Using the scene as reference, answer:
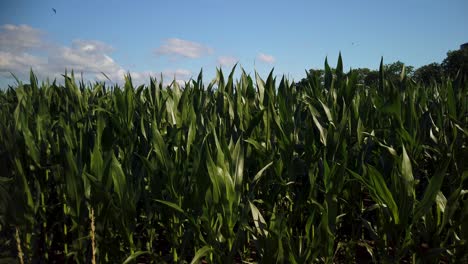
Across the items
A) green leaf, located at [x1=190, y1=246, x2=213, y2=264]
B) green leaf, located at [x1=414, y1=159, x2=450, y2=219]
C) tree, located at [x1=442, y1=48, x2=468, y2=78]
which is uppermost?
tree, located at [x1=442, y1=48, x2=468, y2=78]

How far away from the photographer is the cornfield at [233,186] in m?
1.50

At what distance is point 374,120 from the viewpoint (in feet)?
7.99

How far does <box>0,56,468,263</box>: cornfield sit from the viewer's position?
1500 mm

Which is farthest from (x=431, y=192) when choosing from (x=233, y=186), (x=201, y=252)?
(x=201, y=252)

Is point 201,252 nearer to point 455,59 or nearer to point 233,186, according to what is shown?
point 233,186

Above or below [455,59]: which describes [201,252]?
below

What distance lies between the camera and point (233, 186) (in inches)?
59.3

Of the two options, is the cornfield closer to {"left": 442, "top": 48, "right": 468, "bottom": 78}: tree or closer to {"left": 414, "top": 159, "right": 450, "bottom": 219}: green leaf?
{"left": 414, "top": 159, "right": 450, "bottom": 219}: green leaf

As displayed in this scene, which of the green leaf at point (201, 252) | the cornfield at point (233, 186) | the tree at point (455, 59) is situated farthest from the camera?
the tree at point (455, 59)

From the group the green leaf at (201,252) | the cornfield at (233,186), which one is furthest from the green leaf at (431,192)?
the green leaf at (201,252)

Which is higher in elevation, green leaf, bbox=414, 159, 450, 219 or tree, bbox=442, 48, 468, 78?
tree, bbox=442, 48, 468, 78

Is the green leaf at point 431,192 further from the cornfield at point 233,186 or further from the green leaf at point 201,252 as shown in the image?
the green leaf at point 201,252

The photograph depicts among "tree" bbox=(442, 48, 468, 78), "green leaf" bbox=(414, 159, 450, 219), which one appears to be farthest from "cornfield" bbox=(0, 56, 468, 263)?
"tree" bbox=(442, 48, 468, 78)

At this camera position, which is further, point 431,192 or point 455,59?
point 455,59
